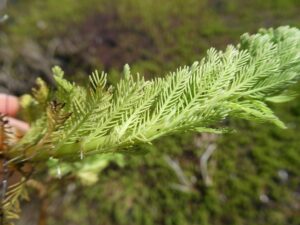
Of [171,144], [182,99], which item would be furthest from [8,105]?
[171,144]

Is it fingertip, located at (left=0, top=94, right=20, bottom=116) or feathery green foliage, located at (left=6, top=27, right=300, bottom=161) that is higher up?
fingertip, located at (left=0, top=94, right=20, bottom=116)

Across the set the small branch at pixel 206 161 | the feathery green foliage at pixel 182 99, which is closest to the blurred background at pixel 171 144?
the small branch at pixel 206 161

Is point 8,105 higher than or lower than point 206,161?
higher

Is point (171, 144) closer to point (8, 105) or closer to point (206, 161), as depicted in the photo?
point (206, 161)

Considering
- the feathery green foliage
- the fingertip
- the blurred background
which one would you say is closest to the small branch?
the blurred background

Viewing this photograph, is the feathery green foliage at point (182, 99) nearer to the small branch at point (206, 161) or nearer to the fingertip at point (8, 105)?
the fingertip at point (8, 105)

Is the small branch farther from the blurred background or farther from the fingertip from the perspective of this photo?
the fingertip
